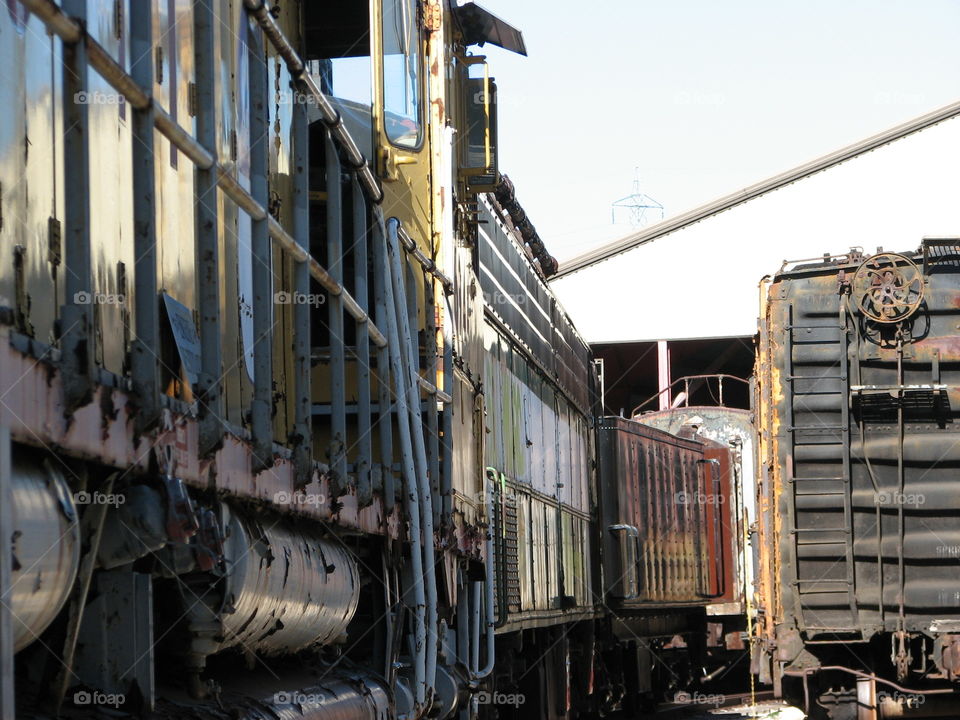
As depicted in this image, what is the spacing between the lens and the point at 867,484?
1077 cm

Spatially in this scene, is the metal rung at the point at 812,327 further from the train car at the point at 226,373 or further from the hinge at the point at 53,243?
the hinge at the point at 53,243

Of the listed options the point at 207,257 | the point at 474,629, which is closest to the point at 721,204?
the point at 474,629

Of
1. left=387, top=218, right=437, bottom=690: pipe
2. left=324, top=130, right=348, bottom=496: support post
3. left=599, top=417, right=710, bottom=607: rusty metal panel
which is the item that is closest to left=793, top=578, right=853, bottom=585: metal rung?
left=599, top=417, right=710, bottom=607: rusty metal panel

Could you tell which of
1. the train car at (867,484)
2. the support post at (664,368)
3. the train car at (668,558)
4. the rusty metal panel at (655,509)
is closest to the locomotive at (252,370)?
the train car at (867,484)

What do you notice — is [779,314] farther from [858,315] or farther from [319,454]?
[319,454]

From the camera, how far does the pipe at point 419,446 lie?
5484 millimetres

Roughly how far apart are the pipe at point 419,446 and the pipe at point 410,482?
3cm

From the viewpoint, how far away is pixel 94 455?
242 cm

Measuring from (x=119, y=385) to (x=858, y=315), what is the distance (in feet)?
29.7

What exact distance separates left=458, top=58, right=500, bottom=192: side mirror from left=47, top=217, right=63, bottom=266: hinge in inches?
197

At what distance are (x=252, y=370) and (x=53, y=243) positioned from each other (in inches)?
63.4

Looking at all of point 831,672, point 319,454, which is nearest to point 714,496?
point 831,672

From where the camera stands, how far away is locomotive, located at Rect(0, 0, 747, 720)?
2516 mm

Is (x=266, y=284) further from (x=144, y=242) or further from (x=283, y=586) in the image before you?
(x=144, y=242)
